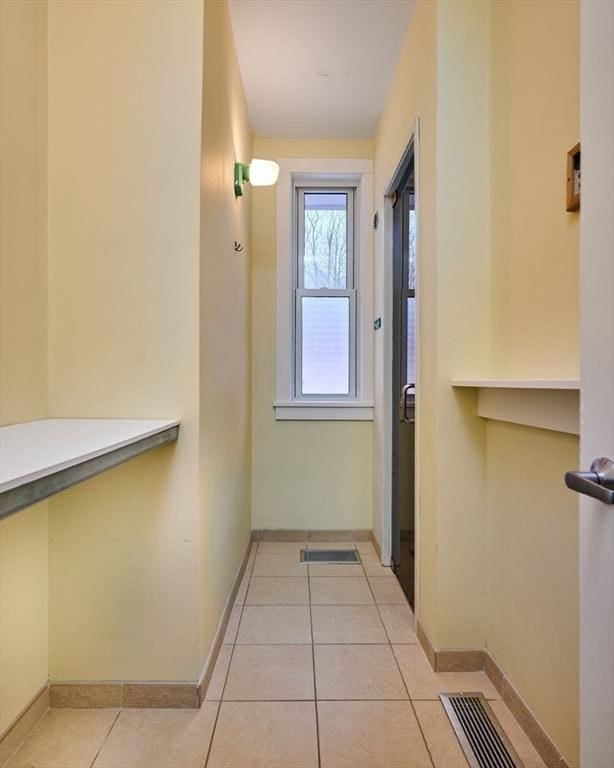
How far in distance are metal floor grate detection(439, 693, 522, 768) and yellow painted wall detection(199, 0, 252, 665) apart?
2.74ft

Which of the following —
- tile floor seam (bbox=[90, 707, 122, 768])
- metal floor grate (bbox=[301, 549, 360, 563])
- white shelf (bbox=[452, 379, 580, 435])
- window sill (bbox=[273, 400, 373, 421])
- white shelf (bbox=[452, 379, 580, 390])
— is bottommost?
metal floor grate (bbox=[301, 549, 360, 563])

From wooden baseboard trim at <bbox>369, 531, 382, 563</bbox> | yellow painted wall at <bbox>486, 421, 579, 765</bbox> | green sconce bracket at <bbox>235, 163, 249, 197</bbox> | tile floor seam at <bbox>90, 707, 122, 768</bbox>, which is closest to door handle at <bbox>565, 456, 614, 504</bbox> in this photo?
yellow painted wall at <bbox>486, 421, 579, 765</bbox>

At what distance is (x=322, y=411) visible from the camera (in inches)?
116

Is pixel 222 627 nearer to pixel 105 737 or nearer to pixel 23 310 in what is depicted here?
pixel 105 737

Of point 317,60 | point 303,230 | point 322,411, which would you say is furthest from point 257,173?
point 322,411

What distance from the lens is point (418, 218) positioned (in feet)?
5.97

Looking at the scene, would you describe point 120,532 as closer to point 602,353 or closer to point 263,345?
point 602,353

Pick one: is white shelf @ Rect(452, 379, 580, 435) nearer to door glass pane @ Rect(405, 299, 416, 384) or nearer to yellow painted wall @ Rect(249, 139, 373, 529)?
door glass pane @ Rect(405, 299, 416, 384)

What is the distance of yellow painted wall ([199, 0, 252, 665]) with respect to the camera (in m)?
1.49

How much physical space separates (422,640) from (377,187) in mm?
2569

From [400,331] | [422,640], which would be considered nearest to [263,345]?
[400,331]

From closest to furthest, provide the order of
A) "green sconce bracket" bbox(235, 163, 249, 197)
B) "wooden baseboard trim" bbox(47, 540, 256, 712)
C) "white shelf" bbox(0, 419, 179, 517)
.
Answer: "white shelf" bbox(0, 419, 179, 517)
"wooden baseboard trim" bbox(47, 540, 256, 712)
"green sconce bracket" bbox(235, 163, 249, 197)

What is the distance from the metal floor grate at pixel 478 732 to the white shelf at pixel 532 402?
93 cm

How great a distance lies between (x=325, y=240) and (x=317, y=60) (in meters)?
1.10
